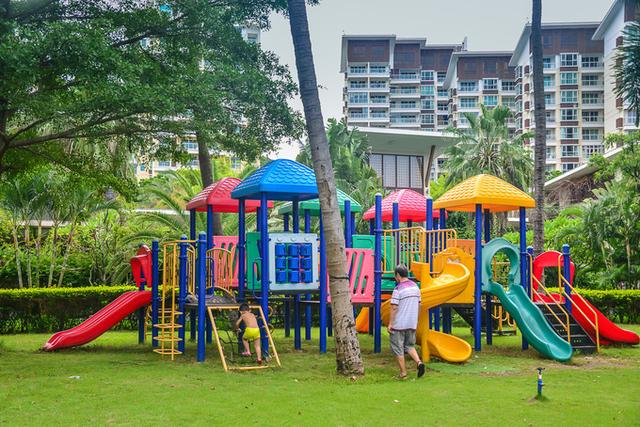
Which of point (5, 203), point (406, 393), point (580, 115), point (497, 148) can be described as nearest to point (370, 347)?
point (406, 393)

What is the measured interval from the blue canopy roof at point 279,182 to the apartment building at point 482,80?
9592 centimetres

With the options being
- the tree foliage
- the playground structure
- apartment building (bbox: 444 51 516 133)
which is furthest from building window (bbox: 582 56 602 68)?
the tree foliage

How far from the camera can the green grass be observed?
8.88 meters

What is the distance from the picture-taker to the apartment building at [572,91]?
94.9 metres

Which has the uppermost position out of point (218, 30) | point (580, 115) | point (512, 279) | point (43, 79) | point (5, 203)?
point (580, 115)

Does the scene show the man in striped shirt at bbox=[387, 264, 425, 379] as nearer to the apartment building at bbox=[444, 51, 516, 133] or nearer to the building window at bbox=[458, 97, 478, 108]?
the apartment building at bbox=[444, 51, 516, 133]

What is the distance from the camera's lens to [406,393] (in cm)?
1048

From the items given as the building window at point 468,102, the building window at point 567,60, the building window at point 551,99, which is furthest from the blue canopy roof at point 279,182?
the building window at point 468,102

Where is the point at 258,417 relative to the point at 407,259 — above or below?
below

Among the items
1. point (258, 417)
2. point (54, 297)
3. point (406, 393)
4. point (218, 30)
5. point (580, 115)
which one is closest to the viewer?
point (258, 417)

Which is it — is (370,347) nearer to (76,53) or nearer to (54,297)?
(76,53)

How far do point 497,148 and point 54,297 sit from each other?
2920 cm

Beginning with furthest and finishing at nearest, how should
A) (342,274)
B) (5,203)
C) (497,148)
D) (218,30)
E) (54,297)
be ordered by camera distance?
(497,148) < (5,203) < (54,297) < (218,30) < (342,274)

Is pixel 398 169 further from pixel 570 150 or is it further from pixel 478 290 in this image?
pixel 570 150
